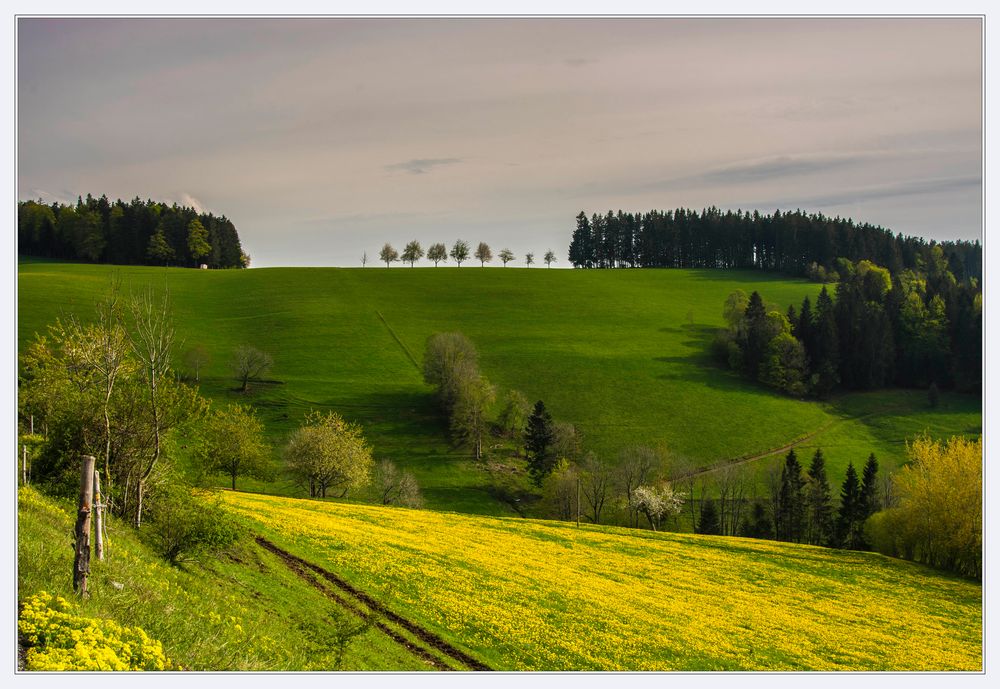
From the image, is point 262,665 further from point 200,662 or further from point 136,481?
point 136,481

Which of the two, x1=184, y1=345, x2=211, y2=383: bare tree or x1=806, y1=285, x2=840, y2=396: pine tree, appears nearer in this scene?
x1=184, y1=345, x2=211, y2=383: bare tree

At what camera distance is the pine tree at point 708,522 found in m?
73.1

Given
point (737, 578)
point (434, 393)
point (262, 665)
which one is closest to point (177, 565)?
point (262, 665)

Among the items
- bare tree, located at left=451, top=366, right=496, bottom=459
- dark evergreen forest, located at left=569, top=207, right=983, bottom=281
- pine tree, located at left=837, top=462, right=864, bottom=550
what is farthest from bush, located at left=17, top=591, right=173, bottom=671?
dark evergreen forest, located at left=569, top=207, right=983, bottom=281

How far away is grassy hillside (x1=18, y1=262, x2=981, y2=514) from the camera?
84500 millimetres

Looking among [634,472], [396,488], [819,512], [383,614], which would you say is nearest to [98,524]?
[383,614]

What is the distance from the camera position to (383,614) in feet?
80.8

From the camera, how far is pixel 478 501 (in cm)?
7462

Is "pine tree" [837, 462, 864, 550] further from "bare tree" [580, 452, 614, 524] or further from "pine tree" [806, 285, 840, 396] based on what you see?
"pine tree" [806, 285, 840, 396]

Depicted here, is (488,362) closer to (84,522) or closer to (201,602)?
(201,602)

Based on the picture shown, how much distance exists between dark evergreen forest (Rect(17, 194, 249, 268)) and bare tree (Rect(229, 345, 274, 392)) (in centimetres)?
2292

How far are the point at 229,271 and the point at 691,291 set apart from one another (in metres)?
93.4

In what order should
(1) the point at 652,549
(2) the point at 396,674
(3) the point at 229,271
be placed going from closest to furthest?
(2) the point at 396,674 < (1) the point at 652,549 < (3) the point at 229,271
